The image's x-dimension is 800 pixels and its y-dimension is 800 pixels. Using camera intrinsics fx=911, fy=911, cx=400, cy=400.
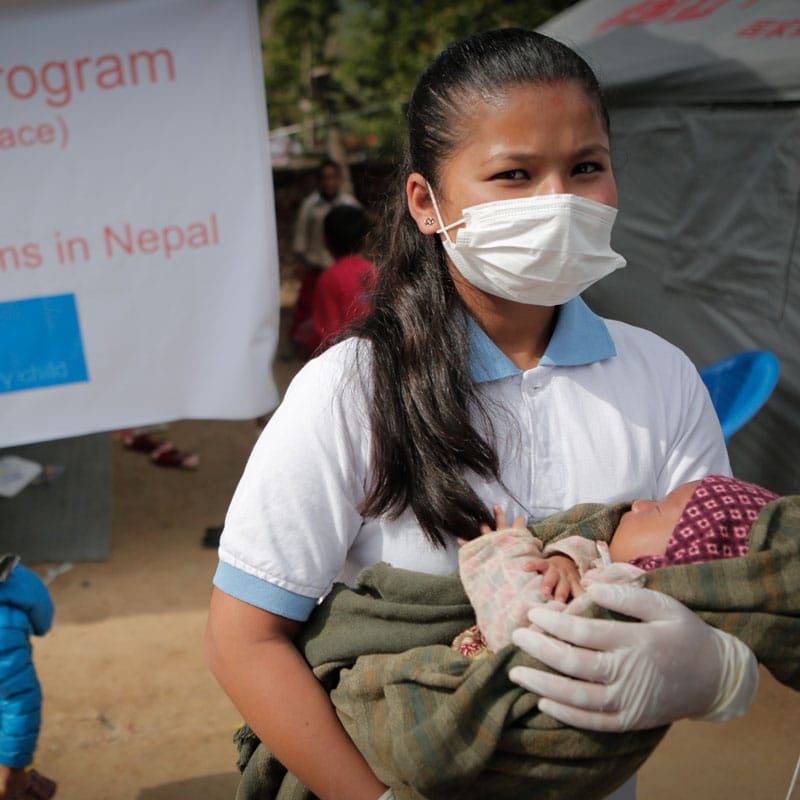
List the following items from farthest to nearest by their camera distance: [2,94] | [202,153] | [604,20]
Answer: [604,20] → [202,153] → [2,94]

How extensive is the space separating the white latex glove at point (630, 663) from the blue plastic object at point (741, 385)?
8.27 feet

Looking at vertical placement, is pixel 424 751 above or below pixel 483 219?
below

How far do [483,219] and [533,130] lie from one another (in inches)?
6.1

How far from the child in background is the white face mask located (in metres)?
1.64

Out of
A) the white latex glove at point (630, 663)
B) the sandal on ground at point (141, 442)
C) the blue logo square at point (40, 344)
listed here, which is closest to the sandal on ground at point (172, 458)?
the sandal on ground at point (141, 442)

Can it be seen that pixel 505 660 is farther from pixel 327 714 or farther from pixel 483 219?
pixel 483 219

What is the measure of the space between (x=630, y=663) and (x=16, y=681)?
184cm

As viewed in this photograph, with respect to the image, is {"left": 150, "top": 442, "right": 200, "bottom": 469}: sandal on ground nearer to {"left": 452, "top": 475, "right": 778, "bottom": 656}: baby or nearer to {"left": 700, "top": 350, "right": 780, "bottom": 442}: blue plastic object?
{"left": 700, "top": 350, "right": 780, "bottom": 442}: blue plastic object

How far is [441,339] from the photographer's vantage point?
4.56 ft

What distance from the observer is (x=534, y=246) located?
4.67 ft

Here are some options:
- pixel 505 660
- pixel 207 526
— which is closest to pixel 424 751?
pixel 505 660

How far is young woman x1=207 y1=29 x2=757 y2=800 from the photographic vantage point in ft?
3.92

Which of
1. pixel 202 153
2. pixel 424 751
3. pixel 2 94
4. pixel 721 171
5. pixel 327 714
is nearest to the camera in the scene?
pixel 424 751

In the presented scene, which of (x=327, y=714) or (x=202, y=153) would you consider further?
(x=202, y=153)
